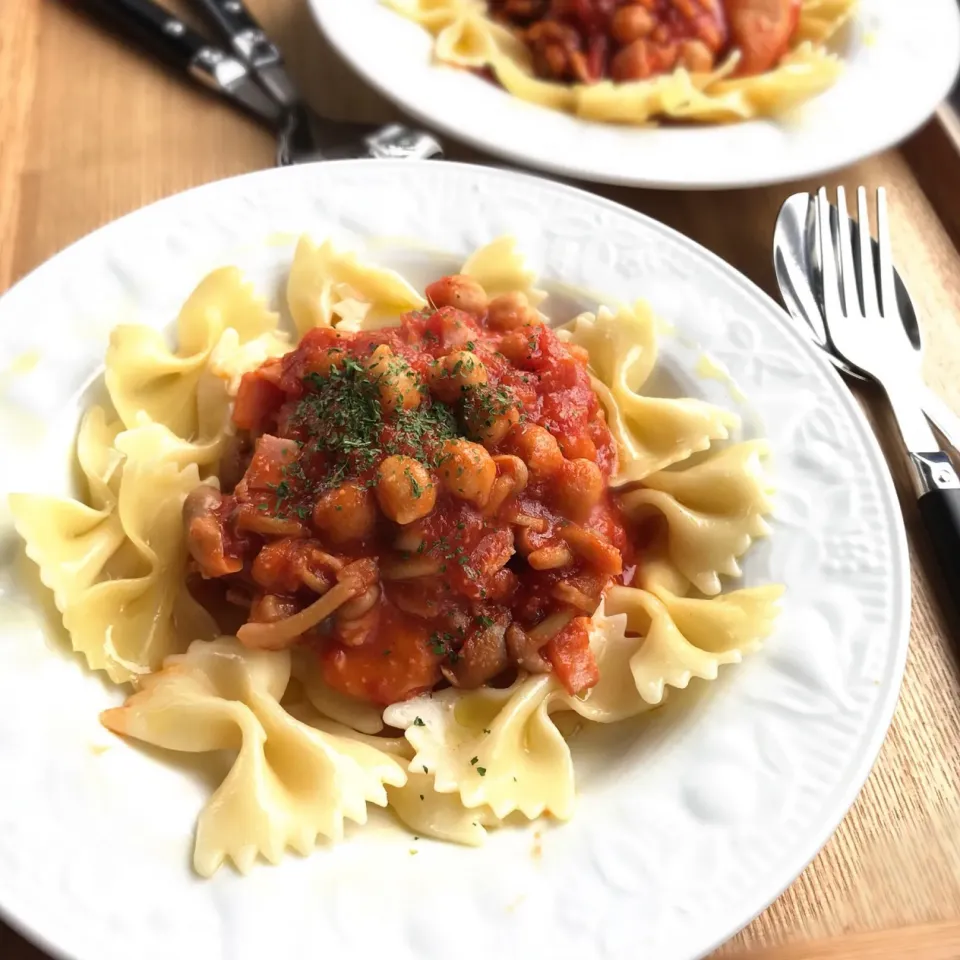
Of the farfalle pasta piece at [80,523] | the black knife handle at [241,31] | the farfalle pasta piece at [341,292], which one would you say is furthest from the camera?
the black knife handle at [241,31]

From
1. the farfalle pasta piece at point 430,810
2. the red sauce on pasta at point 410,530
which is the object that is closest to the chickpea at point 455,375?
the red sauce on pasta at point 410,530

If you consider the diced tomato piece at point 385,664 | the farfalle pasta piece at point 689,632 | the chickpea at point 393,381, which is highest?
the chickpea at point 393,381

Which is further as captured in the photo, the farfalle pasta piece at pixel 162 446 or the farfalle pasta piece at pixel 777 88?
the farfalle pasta piece at pixel 777 88

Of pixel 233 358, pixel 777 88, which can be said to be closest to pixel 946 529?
pixel 777 88

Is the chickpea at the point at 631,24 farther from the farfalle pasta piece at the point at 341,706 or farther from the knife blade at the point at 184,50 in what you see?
the farfalle pasta piece at the point at 341,706

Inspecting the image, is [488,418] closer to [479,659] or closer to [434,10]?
[479,659]

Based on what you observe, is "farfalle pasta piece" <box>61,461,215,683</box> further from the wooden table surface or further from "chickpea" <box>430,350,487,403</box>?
the wooden table surface

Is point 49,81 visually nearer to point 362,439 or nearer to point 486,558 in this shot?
point 362,439
